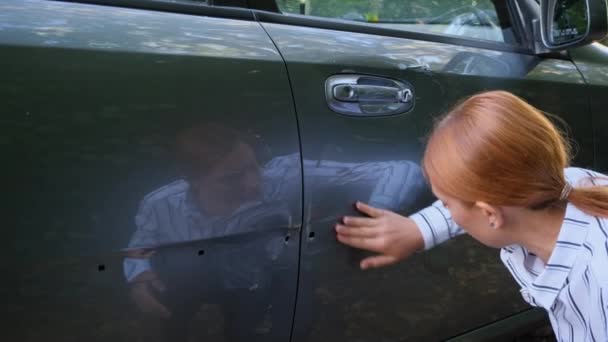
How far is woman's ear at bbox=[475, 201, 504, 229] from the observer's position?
1244 millimetres

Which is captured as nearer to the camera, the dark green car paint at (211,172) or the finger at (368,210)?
the dark green car paint at (211,172)

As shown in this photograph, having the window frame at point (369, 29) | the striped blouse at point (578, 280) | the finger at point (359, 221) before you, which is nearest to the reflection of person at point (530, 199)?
the striped blouse at point (578, 280)

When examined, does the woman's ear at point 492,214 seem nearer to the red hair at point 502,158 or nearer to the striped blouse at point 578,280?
the red hair at point 502,158

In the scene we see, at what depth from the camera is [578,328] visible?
4.41ft

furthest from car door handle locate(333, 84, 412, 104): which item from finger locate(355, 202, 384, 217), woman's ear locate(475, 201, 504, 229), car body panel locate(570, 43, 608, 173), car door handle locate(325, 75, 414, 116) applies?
car body panel locate(570, 43, 608, 173)

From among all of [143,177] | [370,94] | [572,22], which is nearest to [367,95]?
[370,94]

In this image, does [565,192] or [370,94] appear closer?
[565,192]

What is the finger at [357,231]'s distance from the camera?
1.57 meters

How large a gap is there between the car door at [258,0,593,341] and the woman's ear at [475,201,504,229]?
1.36 feet

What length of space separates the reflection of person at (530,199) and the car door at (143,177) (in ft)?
1.35

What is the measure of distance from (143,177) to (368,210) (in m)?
0.64

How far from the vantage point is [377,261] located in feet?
5.44

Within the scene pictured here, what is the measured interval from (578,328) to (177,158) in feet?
3.17

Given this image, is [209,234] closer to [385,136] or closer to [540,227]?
[385,136]
